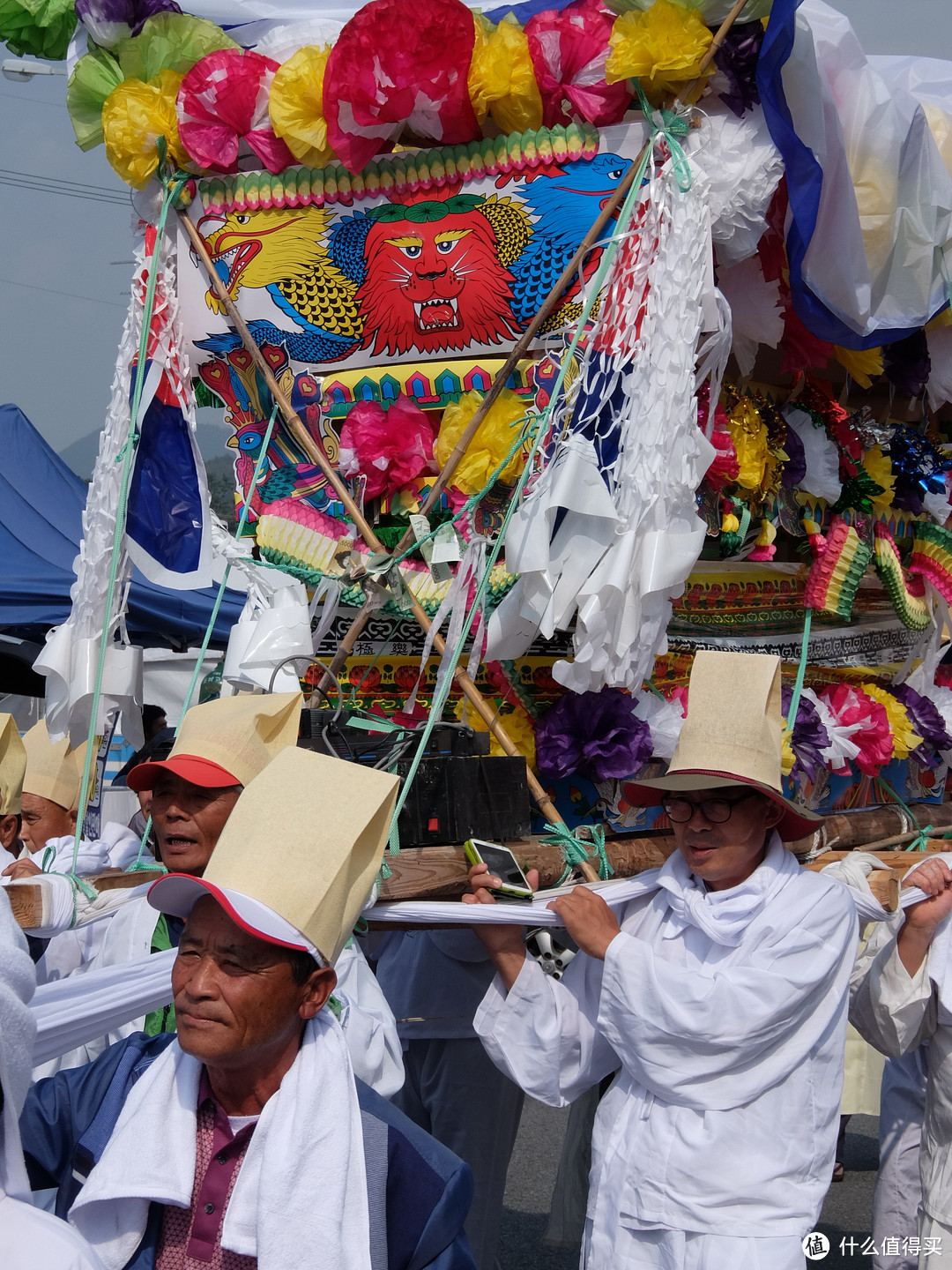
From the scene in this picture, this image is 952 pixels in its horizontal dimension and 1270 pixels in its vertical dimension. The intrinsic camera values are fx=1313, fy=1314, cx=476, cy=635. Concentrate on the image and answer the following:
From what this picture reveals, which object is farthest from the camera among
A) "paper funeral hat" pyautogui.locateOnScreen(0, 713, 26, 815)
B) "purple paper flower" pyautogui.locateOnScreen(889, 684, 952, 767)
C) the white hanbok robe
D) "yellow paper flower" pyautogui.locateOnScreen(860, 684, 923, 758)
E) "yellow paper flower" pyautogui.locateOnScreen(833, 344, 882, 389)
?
"purple paper flower" pyautogui.locateOnScreen(889, 684, 952, 767)

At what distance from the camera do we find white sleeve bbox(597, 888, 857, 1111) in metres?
2.33

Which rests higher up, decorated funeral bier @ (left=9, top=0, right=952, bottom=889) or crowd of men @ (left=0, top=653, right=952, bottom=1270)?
decorated funeral bier @ (left=9, top=0, right=952, bottom=889)

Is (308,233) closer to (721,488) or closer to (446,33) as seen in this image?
(446,33)

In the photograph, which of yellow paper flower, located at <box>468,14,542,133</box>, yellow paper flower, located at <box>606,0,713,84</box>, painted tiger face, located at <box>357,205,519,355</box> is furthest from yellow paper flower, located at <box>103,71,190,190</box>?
yellow paper flower, located at <box>606,0,713,84</box>

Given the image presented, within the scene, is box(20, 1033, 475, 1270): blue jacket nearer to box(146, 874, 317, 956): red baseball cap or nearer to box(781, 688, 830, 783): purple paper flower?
box(146, 874, 317, 956): red baseball cap

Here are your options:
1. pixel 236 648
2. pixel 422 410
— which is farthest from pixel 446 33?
pixel 236 648

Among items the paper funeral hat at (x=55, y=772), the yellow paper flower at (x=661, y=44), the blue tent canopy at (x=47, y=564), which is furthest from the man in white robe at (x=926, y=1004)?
the blue tent canopy at (x=47, y=564)

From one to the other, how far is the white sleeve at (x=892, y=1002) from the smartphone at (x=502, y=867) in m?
1.01

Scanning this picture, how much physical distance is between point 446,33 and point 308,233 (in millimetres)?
618

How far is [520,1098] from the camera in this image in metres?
3.87

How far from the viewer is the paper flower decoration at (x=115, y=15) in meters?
3.33

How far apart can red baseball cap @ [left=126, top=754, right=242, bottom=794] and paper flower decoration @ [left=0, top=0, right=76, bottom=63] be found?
2087 millimetres

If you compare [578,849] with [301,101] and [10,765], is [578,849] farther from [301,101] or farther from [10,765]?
[301,101]

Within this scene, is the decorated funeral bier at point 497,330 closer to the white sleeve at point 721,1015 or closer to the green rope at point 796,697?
the green rope at point 796,697
